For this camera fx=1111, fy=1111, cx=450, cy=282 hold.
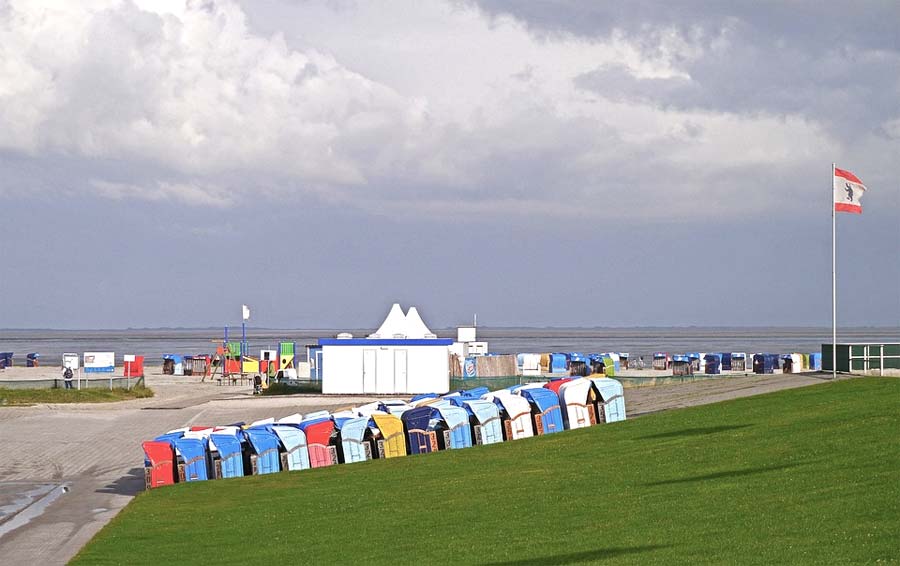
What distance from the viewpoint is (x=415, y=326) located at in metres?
55.6

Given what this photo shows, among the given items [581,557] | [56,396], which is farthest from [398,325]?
[581,557]

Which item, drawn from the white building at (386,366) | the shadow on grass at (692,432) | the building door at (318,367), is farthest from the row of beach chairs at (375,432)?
the building door at (318,367)

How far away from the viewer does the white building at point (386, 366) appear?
44531 mm

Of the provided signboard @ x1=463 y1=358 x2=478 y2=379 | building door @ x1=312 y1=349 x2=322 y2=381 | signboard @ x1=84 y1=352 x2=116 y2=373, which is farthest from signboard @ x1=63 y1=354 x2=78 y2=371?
signboard @ x1=463 y1=358 x2=478 y2=379

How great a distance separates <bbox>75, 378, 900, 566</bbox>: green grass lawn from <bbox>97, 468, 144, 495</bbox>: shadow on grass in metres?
1.04

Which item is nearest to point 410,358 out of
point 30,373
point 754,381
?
point 754,381

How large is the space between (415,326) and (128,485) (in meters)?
33.7

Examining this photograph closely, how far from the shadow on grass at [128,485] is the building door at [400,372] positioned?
68.3 feet

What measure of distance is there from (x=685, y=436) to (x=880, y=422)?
3.80 metres

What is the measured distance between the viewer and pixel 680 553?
35.9ft

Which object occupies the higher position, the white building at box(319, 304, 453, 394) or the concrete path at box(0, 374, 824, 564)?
the white building at box(319, 304, 453, 394)

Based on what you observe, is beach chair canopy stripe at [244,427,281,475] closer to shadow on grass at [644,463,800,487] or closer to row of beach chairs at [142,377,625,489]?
row of beach chairs at [142,377,625,489]

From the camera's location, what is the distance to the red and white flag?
94.0ft

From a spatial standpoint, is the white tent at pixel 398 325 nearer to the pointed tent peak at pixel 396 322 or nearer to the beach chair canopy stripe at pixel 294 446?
the pointed tent peak at pixel 396 322
